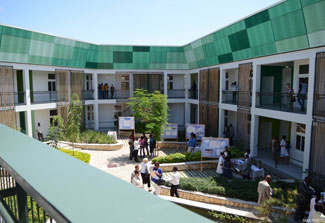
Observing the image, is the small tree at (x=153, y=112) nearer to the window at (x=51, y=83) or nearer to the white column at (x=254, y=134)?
the white column at (x=254, y=134)

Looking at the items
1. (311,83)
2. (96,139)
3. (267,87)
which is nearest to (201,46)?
(267,87)

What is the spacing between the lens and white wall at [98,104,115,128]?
93.3ft

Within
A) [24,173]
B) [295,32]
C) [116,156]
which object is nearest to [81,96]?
[116,156]

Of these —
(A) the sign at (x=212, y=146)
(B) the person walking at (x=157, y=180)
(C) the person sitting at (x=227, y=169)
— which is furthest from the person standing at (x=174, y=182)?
(A) the sign at (x=212, y=146)

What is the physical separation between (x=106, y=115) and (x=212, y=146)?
1683cm

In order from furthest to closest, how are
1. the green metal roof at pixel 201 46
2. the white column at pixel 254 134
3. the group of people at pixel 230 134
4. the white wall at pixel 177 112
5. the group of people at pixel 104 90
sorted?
the white wall at pixel 177 112, the group of people at pixel 104 90, the group of people at pixel 230 134, the white column at pixel 254 134, the green metal roof at pixel 201 46

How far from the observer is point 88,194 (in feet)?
4.30

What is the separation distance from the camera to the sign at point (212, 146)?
589 inches

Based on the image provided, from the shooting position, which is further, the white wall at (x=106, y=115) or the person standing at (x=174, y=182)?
the white wall at (x=106, y=115)

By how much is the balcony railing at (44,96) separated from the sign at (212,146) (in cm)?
1413

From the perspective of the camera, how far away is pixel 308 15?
11531 mm

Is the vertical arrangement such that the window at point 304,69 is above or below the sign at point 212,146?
above

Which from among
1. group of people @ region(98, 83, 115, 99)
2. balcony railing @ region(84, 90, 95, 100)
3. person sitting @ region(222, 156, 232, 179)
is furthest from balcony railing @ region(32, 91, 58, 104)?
person sitting @ region(222, 156, 232, 179)

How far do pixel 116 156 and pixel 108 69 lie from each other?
1210 centimetres
